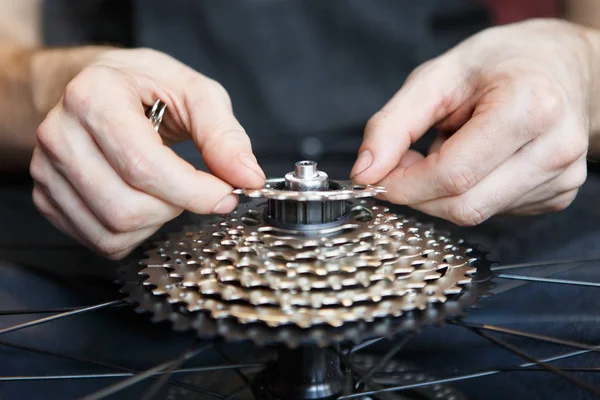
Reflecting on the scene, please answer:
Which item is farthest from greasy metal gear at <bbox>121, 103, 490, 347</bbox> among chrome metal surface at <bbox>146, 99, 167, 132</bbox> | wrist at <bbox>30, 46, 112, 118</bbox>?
wrist at <bbox>30, 46, 112, 118</bbox>

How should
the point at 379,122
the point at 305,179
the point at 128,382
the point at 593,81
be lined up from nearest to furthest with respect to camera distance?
the point at 128,382 → the point at 305,179 → the point at 379,122 → the point at 593,81

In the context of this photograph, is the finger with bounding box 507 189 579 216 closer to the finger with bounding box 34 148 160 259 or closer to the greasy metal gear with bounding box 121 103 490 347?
the greasy metal gear with bounding box 121 103 490 347

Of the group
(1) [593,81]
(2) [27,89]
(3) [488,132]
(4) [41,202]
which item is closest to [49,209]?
(4) [41,202]

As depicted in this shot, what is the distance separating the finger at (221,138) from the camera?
1.38 feet

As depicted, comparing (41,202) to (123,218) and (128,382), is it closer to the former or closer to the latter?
(123,218)

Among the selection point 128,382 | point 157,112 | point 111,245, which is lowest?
point 128,382

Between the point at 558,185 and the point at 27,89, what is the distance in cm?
52

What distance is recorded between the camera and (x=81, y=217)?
49cm

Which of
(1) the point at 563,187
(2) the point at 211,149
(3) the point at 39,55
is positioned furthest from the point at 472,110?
(3) the point at 39,55

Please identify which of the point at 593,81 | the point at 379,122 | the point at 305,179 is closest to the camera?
the point at 305,179

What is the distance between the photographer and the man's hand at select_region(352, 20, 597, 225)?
0.46m

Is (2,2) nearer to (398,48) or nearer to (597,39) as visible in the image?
(398,48)

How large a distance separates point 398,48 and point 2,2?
0.51m

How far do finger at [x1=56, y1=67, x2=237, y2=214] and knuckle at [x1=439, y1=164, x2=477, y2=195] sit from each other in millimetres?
145
